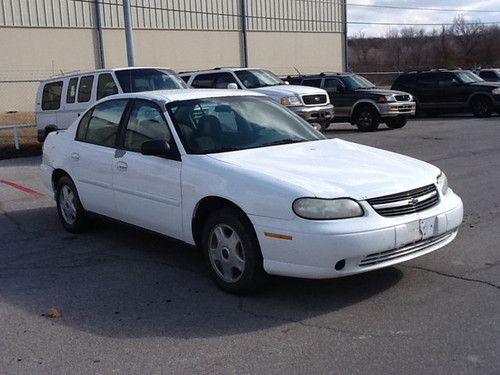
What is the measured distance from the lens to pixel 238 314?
15.2 ft

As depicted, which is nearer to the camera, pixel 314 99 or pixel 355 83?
pixel 314 99

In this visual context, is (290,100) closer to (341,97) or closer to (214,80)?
(214,80)

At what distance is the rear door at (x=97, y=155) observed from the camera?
6.38 metres

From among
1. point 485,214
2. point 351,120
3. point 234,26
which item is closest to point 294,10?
point 234,26

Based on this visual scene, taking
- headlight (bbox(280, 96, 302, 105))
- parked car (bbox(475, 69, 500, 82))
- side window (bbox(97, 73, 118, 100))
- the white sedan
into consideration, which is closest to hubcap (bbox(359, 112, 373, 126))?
headlight (bbox(280, 96, 302, 105))

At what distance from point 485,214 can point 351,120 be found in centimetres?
1236

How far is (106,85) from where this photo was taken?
45.4ft

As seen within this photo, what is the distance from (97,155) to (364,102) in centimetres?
1376

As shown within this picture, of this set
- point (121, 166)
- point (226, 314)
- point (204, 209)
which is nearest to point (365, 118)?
point (121, 166)

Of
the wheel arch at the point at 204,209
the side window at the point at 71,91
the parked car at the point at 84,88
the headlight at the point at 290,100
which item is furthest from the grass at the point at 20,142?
the wheel arch at the point at 204,209

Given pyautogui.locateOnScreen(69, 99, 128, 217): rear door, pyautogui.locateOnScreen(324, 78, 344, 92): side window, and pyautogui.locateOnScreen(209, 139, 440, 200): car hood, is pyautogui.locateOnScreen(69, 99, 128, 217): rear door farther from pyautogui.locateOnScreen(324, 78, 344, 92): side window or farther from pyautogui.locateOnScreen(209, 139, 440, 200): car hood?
pyautogui.locateOnScreen(324, 78, 344, 92): side window

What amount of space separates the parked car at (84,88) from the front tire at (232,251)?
28.9ft

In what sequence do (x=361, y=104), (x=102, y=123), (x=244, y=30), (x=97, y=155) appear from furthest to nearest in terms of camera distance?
(x=244, y=30) < (x=361, y=104) < (x=102, y=123) < (x=97, y=155)

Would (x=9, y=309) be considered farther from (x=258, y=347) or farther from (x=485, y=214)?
(x=485, y=214)
